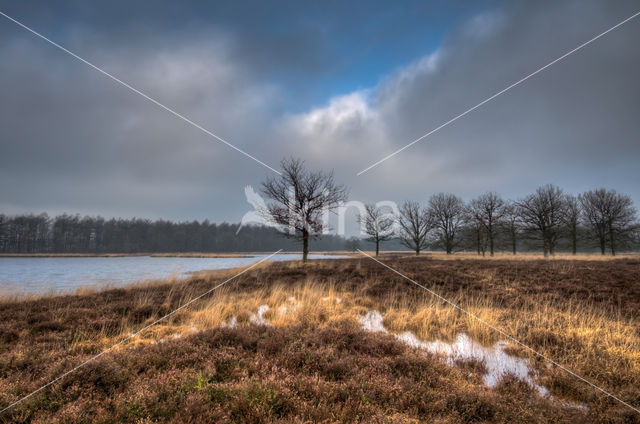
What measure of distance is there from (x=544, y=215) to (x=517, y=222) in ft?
13.7

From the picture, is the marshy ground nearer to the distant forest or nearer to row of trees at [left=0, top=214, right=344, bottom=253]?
the distant forest

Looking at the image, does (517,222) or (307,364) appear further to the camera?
(517,222)

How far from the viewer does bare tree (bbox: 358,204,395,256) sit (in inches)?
1800

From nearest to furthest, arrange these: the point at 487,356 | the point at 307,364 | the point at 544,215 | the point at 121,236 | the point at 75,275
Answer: the point at 307,364, the point at 487,356, the point at 75,275, the point at 544,215, the point at 121,236

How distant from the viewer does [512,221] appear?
144ft

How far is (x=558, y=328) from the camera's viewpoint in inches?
260

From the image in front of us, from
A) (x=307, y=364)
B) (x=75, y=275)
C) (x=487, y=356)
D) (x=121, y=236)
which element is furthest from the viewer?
(x=121, y=236)

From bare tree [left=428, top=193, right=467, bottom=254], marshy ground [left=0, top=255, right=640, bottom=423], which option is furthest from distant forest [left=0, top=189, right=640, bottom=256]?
marshy ground [left=0, top=255, right=640, bottom=423]

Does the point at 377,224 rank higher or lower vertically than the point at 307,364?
higher

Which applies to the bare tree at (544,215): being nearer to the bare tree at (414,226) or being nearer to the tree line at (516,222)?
the tree line at (516,222)

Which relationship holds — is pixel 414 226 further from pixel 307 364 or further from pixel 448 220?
pixel 307 364

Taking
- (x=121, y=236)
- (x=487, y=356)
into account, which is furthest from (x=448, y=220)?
(x=121, y=236)

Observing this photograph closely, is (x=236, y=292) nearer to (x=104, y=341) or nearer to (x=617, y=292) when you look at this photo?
(x=104, y=341)

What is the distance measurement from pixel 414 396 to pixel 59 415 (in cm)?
431
